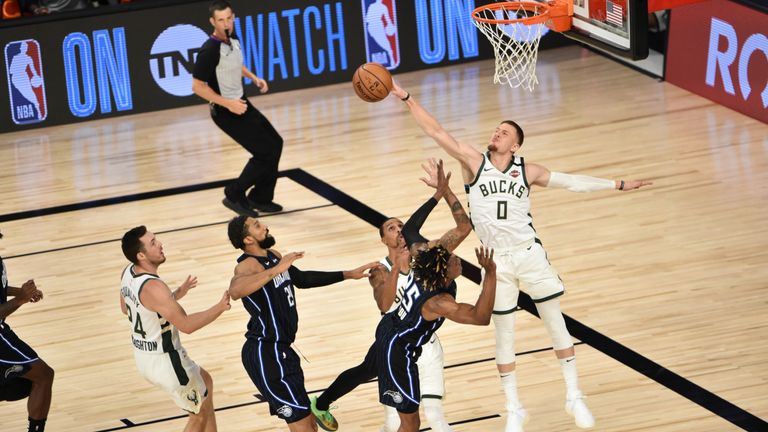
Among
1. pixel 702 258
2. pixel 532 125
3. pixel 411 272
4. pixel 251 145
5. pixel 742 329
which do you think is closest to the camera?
pixel 411 272

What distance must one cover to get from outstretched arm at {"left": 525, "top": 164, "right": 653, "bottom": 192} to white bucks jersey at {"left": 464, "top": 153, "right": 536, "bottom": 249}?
0.07m

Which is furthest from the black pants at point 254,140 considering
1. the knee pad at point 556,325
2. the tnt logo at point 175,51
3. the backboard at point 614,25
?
the knee pad at point 556,325

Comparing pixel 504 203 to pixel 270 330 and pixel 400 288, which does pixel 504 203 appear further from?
pixel 270 330

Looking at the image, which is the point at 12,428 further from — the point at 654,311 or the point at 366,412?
the point at 654,311

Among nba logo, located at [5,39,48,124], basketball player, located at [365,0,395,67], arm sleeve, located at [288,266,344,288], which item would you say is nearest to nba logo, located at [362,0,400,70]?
basketball player, located at [365,0,395,67]

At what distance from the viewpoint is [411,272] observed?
7.32 meters

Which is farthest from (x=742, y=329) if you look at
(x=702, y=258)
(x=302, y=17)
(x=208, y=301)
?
(x=302, y=17)

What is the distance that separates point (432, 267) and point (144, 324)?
5.50 ft

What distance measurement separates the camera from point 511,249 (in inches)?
307

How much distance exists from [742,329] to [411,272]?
283cm

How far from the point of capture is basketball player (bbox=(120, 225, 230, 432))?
283 inches

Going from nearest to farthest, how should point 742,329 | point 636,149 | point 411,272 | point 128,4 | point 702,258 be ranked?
1. point 411,272
2. point 742,329
3. point 702,258
4. point 636,149
5. point 128,4

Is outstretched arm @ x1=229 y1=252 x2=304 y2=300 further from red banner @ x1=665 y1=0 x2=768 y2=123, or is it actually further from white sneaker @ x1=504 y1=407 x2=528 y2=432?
red banner @ x1=665 y1=0 x2=768 y2=123

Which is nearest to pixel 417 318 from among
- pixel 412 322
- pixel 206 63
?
pixel 412 322
